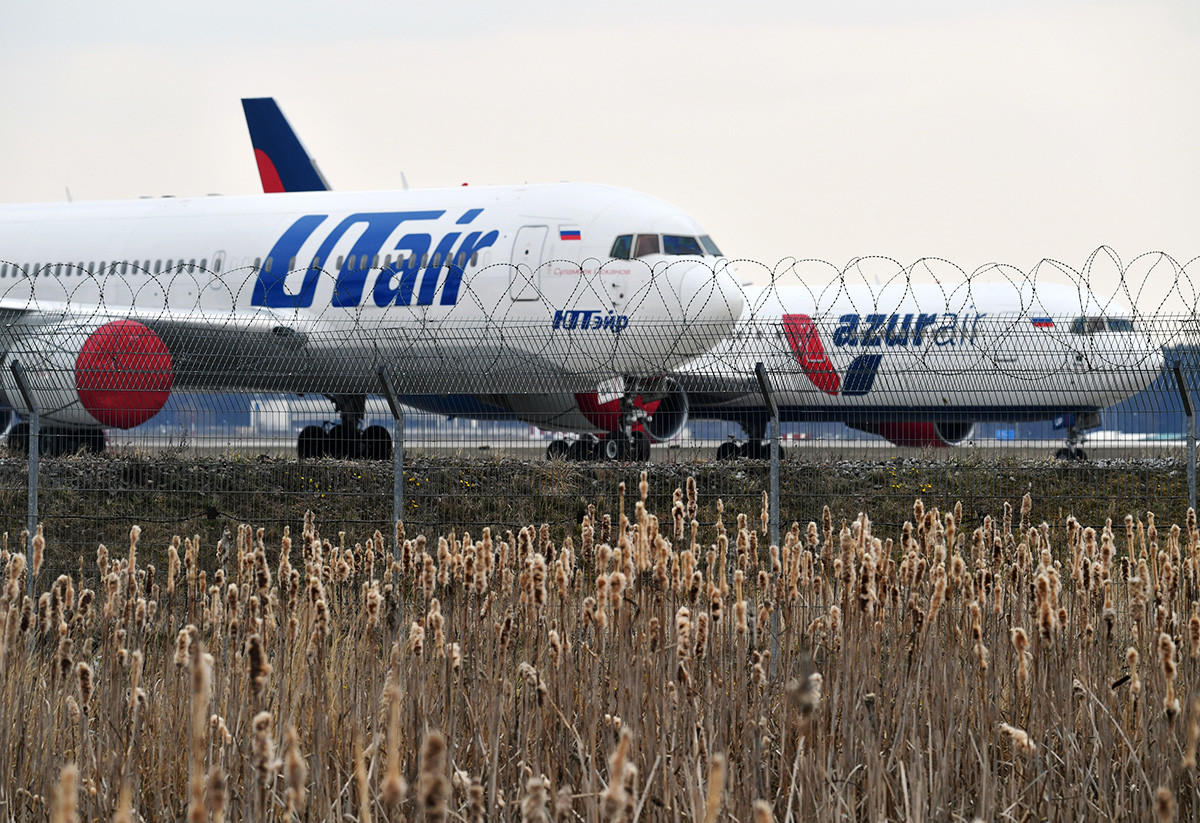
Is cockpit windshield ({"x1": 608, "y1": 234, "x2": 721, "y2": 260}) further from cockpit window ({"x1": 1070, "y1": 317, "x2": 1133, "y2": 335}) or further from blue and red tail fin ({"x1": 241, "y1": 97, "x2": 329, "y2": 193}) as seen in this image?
blue and red tail fin ({"x1": 241, "y1": 97, "x2": 329, "y2": 193})

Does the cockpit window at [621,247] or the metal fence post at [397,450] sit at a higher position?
the cockpit window at [621,247]

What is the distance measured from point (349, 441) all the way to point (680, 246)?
7.83 m

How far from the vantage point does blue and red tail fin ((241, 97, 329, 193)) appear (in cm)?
2456

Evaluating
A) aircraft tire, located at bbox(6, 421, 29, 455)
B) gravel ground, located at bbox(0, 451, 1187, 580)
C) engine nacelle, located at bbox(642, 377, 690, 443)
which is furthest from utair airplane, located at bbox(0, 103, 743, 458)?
gravel ground, located at bbox(0, 451, 1187, 580)

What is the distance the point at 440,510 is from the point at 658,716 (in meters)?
7.17

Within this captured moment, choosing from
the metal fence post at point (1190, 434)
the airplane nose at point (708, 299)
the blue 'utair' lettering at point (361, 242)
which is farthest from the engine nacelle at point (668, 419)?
the metal fence post at point (1190, 434)

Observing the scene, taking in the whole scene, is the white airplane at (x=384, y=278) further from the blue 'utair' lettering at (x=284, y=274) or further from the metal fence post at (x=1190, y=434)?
the metal fence post at (x=1190, y=434)

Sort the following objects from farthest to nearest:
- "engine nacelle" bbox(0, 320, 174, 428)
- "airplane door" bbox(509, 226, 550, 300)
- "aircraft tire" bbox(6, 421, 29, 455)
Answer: "airplane door" bbox(509, 226, 550, 300) < "engine nacelle" bbox(0, 320, 174, 428) < "aircraft tire" bbox(6, 421, 29, 455)

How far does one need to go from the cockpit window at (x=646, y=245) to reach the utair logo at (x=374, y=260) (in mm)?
1802

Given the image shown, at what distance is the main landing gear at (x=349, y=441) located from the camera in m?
10.2

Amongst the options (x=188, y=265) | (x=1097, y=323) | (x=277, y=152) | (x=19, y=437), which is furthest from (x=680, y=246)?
→ (x=277, y=152)

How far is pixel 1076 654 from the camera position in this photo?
4359 millimetres

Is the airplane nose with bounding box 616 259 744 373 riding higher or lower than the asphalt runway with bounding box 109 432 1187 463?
higher

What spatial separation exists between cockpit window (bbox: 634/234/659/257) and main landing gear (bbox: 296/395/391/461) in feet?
12.5
